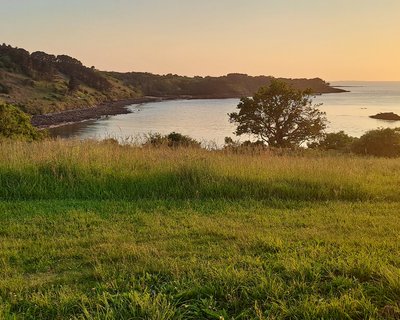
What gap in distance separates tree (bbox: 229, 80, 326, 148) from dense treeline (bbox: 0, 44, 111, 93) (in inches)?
3494

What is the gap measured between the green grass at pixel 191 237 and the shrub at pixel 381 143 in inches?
984

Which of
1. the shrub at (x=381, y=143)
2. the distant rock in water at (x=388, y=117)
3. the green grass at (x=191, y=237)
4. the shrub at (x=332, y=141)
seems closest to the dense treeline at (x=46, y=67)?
the distant rock in water at (x=388, y=117)

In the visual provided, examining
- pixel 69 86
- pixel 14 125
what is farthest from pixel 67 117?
pixel 14 125

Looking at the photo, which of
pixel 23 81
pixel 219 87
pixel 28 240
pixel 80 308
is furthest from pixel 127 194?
pixel 219 87

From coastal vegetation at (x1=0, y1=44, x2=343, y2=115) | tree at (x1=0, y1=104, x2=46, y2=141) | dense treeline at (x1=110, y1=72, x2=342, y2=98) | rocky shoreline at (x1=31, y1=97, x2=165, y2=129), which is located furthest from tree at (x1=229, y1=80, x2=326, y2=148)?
dense treeline at (x1=110, y1=72, x2=342, y2=98)

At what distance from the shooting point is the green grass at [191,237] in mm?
3516

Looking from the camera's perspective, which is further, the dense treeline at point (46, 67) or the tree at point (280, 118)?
the dense treeline at point (46, 67)

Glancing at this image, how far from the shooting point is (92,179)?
859 centimetres

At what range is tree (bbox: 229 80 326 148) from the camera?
136 feet

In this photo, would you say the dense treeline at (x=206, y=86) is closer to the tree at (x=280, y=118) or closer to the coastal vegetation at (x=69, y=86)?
the coastal vegetation at (x=69, y=86)

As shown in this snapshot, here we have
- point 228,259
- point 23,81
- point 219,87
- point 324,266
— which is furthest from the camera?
point 219,87

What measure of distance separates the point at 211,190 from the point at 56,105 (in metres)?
93.9

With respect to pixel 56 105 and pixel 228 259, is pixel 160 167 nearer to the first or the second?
pixel 228 259

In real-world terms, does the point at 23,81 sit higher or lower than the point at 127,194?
higher
